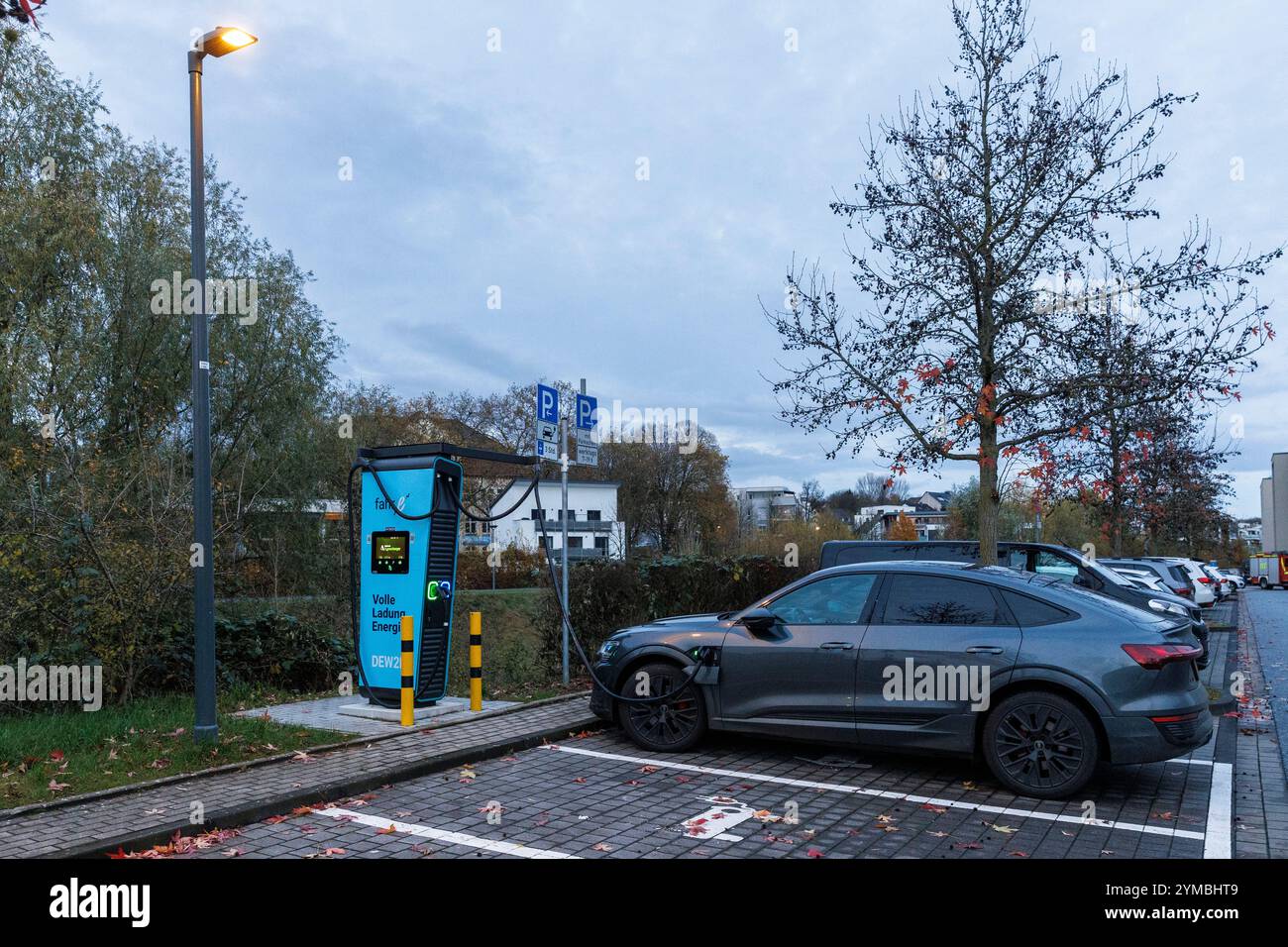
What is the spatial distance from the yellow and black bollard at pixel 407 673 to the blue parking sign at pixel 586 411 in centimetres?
342

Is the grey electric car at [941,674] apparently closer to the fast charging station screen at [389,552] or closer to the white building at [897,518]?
the fast charging station screen at [389,552]

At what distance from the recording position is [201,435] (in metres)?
8.08

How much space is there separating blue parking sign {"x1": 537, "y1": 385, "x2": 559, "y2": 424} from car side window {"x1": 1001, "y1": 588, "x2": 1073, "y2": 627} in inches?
210

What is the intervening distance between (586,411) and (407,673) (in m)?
3.90

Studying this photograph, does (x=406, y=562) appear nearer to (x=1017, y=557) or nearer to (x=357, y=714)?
(x=357, y=714)

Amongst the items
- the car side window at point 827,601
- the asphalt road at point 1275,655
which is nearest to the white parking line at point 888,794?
the car side window at point 827,601

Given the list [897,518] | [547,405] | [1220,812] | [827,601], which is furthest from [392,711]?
[897,518]

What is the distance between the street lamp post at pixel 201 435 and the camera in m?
7.97

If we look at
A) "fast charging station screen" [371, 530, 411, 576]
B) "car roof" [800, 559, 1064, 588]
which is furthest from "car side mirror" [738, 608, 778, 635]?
"fast charging station screen" [371, 530, 411, 576]

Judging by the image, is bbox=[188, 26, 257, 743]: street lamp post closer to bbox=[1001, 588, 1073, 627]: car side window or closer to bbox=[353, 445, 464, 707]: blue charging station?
bbox=[353, 445, 464, 707]: blue charging station

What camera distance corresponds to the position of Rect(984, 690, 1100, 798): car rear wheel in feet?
22.0
